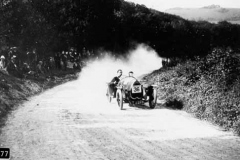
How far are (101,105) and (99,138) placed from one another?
21.3 ft

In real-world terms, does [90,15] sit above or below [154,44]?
above

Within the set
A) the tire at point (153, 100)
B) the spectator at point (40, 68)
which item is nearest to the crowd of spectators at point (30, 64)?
the spectator at point (40, 68)

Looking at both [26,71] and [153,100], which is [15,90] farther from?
[153,100]

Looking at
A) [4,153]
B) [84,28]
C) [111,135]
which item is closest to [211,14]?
[84,28]

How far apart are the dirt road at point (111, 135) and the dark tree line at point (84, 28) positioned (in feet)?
59.4

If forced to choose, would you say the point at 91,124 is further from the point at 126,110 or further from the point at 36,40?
the point at 36,40

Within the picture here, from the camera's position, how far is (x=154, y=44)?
59719mm

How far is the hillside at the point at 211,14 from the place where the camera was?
103m

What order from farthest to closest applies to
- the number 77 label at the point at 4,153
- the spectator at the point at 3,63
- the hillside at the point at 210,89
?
the spectator at the point at 3,63 < the hillside at the point at 210,89 < the number 77 label at the point at 4,153

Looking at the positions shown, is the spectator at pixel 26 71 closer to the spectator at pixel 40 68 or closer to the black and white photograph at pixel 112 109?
the black and white photograph at pixel 112 109

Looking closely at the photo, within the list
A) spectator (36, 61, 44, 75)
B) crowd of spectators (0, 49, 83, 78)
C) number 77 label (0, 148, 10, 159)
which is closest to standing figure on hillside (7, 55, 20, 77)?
crowd of spectators (0, 49, 83, 78)

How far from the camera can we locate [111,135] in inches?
397

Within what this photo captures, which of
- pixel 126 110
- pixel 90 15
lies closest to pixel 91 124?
pixel 126 110

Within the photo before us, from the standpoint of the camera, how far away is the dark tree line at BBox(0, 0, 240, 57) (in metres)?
32.2
